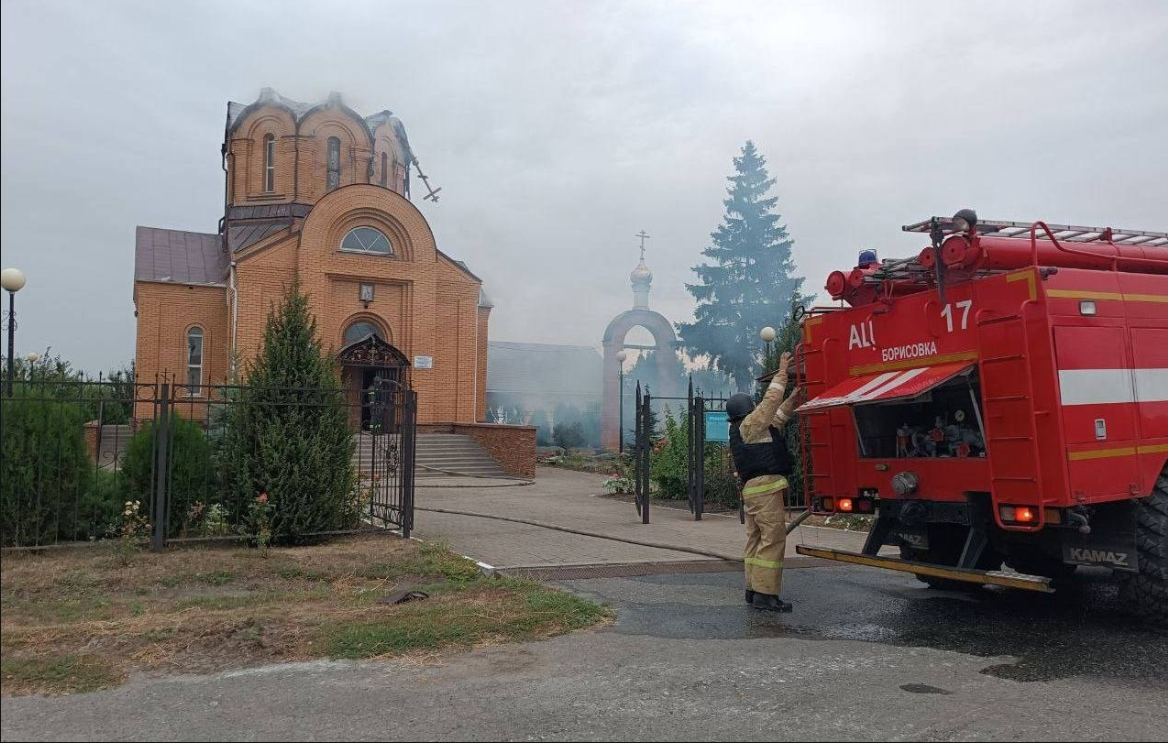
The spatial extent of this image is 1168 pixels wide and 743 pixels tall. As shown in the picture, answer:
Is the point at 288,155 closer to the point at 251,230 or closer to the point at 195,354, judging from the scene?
the point at 251,230

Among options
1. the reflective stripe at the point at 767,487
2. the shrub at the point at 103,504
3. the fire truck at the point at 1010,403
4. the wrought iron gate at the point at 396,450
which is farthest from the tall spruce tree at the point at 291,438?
the fire truck at the point at 1010,403

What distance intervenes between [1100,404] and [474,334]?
2624 centimetres

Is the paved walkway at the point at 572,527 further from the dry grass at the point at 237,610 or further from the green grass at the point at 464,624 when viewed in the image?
the green grass at the point at 464,624

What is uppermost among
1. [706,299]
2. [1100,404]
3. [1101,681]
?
[706,299]

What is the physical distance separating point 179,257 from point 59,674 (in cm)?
2979

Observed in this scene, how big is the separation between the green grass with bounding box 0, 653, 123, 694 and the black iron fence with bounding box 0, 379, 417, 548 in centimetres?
328

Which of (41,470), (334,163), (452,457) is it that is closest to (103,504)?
(41,470)

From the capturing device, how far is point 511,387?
45312 millimetres

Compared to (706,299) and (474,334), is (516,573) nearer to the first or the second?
(474,334)

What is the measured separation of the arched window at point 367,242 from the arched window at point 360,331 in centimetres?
250

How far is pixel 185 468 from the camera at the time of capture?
8797 mm

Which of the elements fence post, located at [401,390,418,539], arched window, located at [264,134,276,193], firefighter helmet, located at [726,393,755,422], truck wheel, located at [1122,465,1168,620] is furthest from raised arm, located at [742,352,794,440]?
arched window, located at [264,134,276,193]

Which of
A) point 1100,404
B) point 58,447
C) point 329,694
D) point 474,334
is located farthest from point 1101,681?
point 474,334

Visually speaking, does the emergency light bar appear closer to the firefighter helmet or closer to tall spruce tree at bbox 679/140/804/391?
the firefighter helmet
